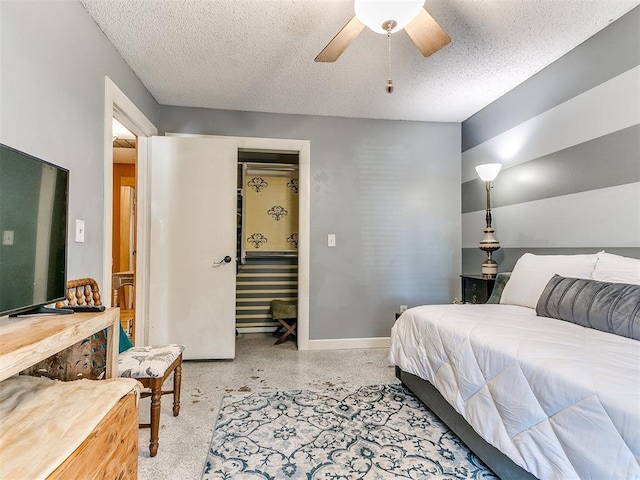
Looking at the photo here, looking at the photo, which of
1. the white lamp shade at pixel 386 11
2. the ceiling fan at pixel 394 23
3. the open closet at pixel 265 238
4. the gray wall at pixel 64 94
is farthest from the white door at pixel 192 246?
the white lamp shade at pixel 386 11

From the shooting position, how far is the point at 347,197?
3.63 m

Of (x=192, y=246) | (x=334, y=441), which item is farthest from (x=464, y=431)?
(x=192, y=246)

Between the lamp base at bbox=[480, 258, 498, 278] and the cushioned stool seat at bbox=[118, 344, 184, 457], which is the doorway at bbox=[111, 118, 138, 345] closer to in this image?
the cushioned stool seat at bbox=[118, 344, 184, 457]

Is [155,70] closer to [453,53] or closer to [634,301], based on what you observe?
[453,53]

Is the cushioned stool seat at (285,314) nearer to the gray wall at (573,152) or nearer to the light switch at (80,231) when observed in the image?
the gray wall at (573,152)

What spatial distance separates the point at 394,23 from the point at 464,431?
1.99 metres

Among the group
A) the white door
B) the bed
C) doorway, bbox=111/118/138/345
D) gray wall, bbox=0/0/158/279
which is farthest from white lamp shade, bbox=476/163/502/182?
doorway, bbox=111/118/138/345

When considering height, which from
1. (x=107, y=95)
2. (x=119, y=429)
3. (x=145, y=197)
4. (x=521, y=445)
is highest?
(x=107, y=95)

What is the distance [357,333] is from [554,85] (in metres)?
2.69

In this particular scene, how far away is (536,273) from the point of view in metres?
2.31

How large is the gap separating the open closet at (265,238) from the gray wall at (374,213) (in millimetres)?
985

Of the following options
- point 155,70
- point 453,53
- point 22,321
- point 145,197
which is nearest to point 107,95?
point 155,70

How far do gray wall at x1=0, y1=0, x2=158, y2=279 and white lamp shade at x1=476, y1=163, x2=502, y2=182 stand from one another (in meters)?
2.85

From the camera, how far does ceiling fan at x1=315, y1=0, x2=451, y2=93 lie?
60.9 inches
